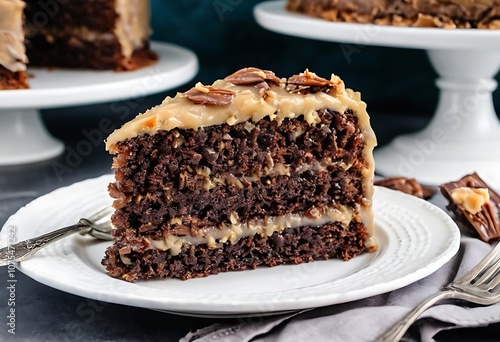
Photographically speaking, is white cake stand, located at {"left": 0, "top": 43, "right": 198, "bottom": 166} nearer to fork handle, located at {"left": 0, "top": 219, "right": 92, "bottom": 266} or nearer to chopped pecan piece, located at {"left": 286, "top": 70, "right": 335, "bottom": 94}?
fork handle, located at {"left": 0, "top": 219, "right": 92, "bottom": 266}

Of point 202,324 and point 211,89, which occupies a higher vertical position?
point 211,89

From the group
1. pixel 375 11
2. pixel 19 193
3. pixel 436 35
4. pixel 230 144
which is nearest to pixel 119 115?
pixel 19 193

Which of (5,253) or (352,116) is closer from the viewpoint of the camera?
(5,253)

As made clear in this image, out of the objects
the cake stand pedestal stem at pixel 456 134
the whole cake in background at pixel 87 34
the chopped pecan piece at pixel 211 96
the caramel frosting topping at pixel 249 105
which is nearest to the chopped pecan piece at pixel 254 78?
the caramel frosting topping at pixel 249 105

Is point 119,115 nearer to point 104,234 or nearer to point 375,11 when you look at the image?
point 375,11

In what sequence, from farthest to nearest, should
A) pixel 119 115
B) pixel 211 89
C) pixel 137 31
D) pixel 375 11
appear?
pixel 119 115 → pixel 137 31 → pixel 375 11 → pixel 211 89

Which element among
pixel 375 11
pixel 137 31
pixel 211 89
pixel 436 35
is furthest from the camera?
pixel 137 31

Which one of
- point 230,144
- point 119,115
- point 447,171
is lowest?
point 119,115

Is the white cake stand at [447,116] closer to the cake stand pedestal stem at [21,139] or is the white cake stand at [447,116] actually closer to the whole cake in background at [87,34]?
the whole cake in background at [87,34]
